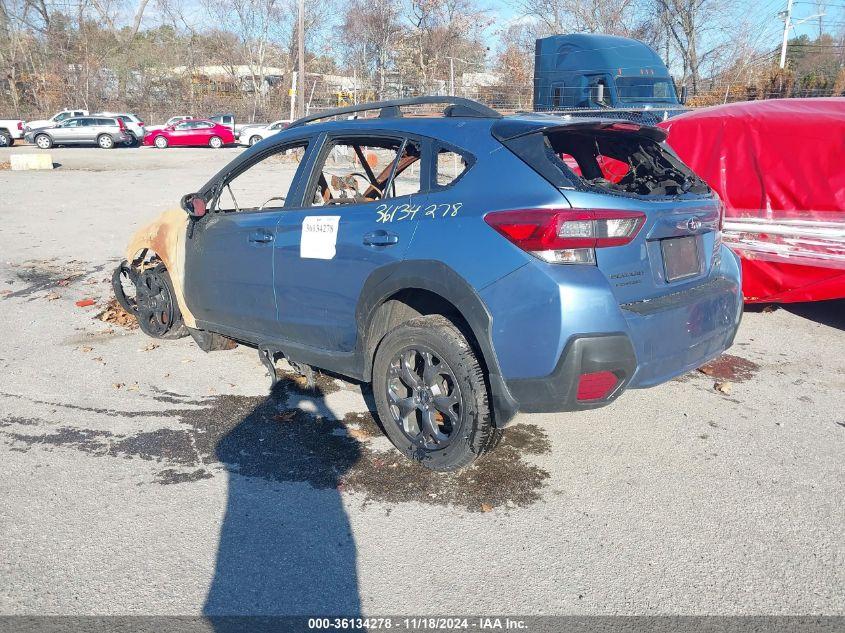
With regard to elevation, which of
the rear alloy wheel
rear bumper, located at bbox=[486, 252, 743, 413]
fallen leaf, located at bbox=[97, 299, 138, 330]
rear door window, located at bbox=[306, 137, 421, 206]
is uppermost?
the rear alloy wheel

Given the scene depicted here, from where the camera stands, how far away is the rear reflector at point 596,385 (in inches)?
122

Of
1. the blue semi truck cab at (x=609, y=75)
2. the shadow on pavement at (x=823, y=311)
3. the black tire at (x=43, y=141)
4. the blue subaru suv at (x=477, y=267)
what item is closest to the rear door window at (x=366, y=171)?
the blue subaru suv at (x=477, y=267)

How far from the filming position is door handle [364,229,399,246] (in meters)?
3.61

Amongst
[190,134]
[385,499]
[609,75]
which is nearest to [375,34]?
[190,134]

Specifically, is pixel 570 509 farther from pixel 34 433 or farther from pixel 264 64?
pixel 264 64

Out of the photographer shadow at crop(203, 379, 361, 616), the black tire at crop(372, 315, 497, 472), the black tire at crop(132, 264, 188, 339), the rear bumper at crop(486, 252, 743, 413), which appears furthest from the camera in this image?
the black tire at crop(132, 264, 188, 339)

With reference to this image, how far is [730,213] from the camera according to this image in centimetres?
614

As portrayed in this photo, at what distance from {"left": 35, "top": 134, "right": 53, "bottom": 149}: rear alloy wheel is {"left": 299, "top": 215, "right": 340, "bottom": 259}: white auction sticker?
36929 mm

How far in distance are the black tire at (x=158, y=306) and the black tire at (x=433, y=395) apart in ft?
8.22

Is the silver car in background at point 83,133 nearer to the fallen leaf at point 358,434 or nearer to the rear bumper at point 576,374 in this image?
the fallen leaf at point 358,434

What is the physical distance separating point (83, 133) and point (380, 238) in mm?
37223

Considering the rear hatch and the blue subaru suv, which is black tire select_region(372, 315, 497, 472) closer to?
the blue subaru suv

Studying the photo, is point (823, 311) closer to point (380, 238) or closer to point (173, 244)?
point (380, 238)

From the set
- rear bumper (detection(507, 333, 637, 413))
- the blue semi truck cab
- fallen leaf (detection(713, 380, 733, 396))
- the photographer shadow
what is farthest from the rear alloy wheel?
rear bumper (detection(507, 333, 637, 413))
